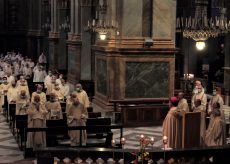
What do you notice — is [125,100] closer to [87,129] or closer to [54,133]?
[87,129]

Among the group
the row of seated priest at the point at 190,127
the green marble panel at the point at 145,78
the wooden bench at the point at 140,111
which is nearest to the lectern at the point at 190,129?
the row of seated priest at the point at 190,127

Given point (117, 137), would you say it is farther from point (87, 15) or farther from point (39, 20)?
point (39, 20)

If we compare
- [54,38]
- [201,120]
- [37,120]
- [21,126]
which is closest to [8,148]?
[21,126]

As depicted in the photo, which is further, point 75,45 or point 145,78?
point 75,45

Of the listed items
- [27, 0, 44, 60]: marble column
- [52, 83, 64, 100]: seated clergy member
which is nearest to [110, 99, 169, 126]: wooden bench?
[52, 83, 64, 100]: seated clergy member

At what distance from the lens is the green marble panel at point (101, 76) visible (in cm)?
1803

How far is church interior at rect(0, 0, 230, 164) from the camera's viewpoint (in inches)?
315

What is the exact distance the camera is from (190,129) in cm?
1248

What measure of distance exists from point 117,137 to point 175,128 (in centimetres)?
304

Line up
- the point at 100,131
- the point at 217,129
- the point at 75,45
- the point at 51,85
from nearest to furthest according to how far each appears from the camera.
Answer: the point at 217,129 → the point at 100,131 → the point at 51,85 → the point at 75,45

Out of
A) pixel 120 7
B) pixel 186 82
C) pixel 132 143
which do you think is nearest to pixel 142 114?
pixel 132 143

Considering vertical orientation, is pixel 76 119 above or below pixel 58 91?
below

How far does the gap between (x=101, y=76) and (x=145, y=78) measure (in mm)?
2062

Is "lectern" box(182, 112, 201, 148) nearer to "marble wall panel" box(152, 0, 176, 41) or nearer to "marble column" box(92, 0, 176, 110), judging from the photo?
"marble column" box(92, 0, 176, 110)
